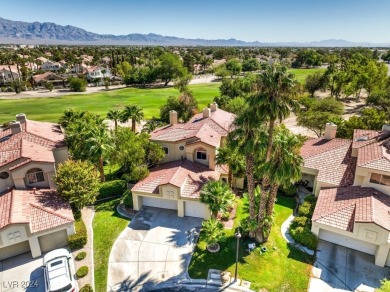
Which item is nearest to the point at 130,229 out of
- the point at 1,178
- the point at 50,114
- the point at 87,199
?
the point at 87,199

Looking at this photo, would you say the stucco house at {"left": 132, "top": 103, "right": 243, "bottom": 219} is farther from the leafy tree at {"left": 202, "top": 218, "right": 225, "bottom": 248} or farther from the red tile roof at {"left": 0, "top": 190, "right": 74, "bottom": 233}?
the red tile roof at {"left": 0, "top": 190, "right": 74, "bottom": 233}

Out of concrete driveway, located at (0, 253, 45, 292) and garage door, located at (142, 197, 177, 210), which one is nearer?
concrete driveway, located at (0, 253, 45, 292)

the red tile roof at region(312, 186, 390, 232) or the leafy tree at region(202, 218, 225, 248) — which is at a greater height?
the red tile roof at region(312, 186, 390, 232)

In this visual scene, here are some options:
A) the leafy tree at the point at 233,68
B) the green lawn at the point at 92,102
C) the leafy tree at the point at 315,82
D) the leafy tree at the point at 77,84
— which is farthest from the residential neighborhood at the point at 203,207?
the leafy tree at the point at 233,68

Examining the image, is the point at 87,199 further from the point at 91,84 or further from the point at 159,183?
the point at 91,84

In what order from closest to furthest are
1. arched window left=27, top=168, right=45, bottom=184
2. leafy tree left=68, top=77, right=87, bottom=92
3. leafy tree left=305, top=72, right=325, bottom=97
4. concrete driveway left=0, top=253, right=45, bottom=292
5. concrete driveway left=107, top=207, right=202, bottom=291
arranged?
concrete driveway left=0, top=253, right=45, bottom=292 → concrete driveway left=107, top=207, right=202, bottom=291 → arched window left=27, top=168, right=45, bottom=184 → leafy tree left=305, top=72, right=325, bottom=97 → leafy tree left=68, top=77, right=87, bottom=92

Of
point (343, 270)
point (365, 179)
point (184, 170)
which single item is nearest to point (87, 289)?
point (184, 170)

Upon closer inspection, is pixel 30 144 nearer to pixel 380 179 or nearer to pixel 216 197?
pixel 216 197

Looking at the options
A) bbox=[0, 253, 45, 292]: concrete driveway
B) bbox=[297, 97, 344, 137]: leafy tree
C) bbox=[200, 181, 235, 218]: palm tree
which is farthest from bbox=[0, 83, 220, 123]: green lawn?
bbox=[0, 253, 45, 292]: concrete driveway
